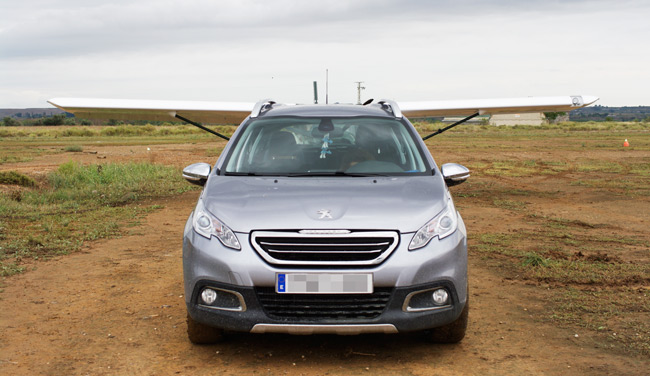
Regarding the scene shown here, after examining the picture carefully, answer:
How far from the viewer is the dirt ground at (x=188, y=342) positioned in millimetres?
4484

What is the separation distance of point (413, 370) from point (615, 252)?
4.83 meters

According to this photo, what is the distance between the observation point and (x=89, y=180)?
52.9ft

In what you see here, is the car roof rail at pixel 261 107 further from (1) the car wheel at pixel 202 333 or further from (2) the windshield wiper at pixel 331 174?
(1) the car wheel at pixel 202 333

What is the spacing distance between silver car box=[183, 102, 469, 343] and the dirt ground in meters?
0.26

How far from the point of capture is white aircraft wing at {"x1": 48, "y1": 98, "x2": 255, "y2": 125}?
35.7 ft

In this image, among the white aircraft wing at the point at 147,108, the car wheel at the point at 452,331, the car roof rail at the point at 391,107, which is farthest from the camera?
the white aircraft wing at the point at 147,108

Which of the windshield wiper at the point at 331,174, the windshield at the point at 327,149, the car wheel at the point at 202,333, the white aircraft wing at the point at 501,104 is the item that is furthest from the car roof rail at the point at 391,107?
the white aircraft wing at the point at 501,104

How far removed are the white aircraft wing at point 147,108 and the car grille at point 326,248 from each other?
723cm

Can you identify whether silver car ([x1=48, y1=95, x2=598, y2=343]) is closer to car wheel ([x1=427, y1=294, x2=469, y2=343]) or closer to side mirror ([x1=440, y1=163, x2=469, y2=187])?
car wheel ([x1=427, y1=294, x2=469, y2=343])

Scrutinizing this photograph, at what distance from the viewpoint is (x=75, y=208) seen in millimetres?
12570

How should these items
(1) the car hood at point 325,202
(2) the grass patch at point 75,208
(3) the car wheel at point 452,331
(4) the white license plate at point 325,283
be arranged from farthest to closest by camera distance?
(2) the grass patch at point 75,208, (3) the car wheel at point 452,331, (1) the car hood at point 325,202, (4) the white license plate at point 325,283

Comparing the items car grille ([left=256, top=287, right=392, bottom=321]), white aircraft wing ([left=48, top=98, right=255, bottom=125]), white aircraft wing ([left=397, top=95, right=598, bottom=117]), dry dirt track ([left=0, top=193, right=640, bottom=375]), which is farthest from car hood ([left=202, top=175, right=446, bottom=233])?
white aircraft wing ([left=397, top=95, right=598, bottom=117])

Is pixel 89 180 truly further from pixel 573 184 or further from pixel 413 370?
pixel 413 370

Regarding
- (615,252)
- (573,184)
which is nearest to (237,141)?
(615,252)
